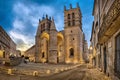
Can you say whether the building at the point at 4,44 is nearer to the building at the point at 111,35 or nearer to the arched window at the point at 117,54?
the building at the point at 111,35

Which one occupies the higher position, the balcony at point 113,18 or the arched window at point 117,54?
the balcony at point 113,18

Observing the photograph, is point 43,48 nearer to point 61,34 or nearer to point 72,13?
point 61,34

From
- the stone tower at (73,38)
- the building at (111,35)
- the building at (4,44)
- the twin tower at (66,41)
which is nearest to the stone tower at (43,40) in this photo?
the twin tower at (66,41)

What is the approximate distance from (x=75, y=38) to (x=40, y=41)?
13.3 metres

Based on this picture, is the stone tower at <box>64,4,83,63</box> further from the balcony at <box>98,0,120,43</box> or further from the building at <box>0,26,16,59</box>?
the balcony at <box>98,0,120,43</box>

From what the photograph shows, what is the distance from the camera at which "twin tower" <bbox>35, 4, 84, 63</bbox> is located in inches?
1559

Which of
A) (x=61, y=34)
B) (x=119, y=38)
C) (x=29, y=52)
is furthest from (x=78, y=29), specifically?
(x=119, y=38)

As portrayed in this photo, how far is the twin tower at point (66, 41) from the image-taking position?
1559 inches

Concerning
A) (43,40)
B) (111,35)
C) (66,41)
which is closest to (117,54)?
(111,35)

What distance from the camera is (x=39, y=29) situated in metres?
48.2

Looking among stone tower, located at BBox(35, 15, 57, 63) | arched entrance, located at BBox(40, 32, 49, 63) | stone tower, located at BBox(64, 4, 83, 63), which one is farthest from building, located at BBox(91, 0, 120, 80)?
arched entrance, located at BBox(40, 32, 49, 63)

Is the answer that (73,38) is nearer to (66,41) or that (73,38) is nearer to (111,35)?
(66,41)

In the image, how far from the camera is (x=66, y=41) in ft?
142

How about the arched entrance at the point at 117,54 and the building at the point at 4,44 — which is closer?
the arched entrance at the point at 117,54
